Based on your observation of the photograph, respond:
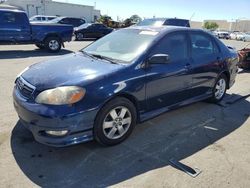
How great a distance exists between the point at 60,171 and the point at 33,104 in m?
0.87

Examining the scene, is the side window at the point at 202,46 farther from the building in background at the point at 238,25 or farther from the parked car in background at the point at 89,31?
the building in background at the point at 238,25

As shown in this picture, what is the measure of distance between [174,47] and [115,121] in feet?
5.58

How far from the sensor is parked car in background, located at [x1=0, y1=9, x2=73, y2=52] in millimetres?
12062

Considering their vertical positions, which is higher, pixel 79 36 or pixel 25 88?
pixel 25 88

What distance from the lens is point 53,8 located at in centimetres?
4112

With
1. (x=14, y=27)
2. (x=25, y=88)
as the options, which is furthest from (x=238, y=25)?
(x=25, y=88)

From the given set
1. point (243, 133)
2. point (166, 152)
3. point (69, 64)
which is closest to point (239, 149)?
point (243, 133)

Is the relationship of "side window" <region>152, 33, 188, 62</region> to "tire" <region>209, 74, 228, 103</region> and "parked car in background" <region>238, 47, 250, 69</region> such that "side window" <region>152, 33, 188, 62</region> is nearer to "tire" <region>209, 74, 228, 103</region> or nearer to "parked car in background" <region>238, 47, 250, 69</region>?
"tire" <region>209, 74, 228, 103</region>

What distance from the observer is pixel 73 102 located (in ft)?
10.9

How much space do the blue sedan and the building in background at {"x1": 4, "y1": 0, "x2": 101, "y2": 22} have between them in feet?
118

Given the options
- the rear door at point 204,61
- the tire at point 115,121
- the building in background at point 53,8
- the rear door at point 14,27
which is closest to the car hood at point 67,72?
the tire at point 115,121

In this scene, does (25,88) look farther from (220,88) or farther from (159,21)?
(159,21)

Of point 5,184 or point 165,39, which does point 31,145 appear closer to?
point 5,184

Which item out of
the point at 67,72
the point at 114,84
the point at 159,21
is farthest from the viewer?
the point at 159,21
